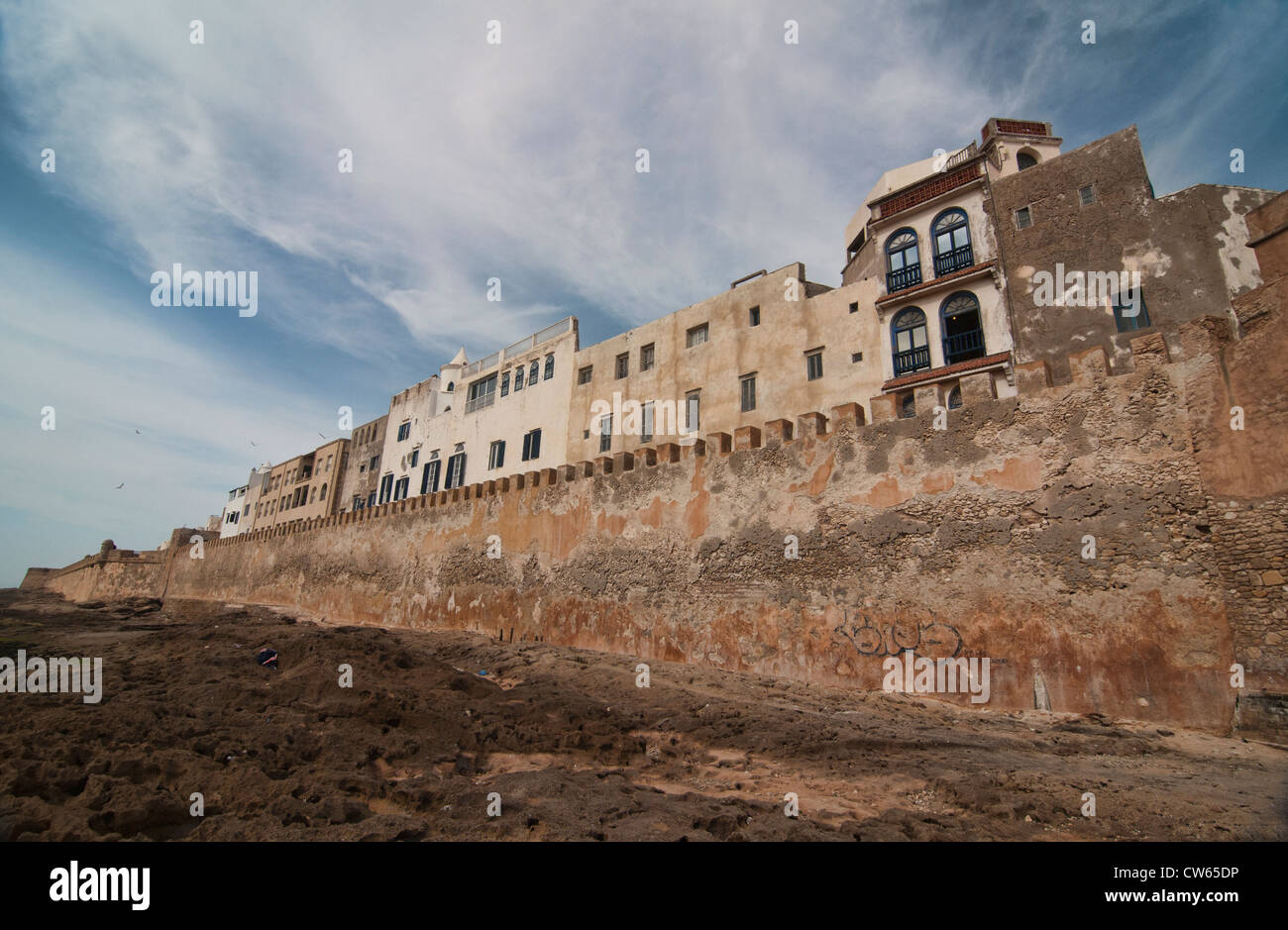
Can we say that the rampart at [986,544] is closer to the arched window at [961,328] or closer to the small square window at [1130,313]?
the arched window at [961,328]

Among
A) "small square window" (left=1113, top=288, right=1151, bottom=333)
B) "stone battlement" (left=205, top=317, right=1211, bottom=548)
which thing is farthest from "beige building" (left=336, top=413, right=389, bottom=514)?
"small square window" (left=1113, top=288, right=1151, bottom=333)

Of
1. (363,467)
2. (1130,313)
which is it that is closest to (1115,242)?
(1130,313)

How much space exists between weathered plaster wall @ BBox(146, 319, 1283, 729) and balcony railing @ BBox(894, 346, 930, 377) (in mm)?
8313

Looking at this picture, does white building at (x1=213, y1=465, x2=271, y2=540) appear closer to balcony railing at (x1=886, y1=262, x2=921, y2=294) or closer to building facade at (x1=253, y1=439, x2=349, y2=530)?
building facade at (x1=253, y1=439, x2=349, y2=530)

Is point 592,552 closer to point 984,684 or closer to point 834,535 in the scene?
point 834,535

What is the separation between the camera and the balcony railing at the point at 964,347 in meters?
18.5

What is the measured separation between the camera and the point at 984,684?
934cm

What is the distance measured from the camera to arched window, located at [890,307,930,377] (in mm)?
19094

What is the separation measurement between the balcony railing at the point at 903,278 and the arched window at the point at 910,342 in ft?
3.51

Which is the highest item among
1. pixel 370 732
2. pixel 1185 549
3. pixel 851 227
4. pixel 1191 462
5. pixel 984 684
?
pixel 851 227

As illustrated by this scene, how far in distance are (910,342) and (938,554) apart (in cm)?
1140

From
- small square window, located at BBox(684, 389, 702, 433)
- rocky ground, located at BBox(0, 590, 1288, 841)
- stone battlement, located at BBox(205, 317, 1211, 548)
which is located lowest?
rocky ground, located at BBox(0, 590, 1288, 841)
